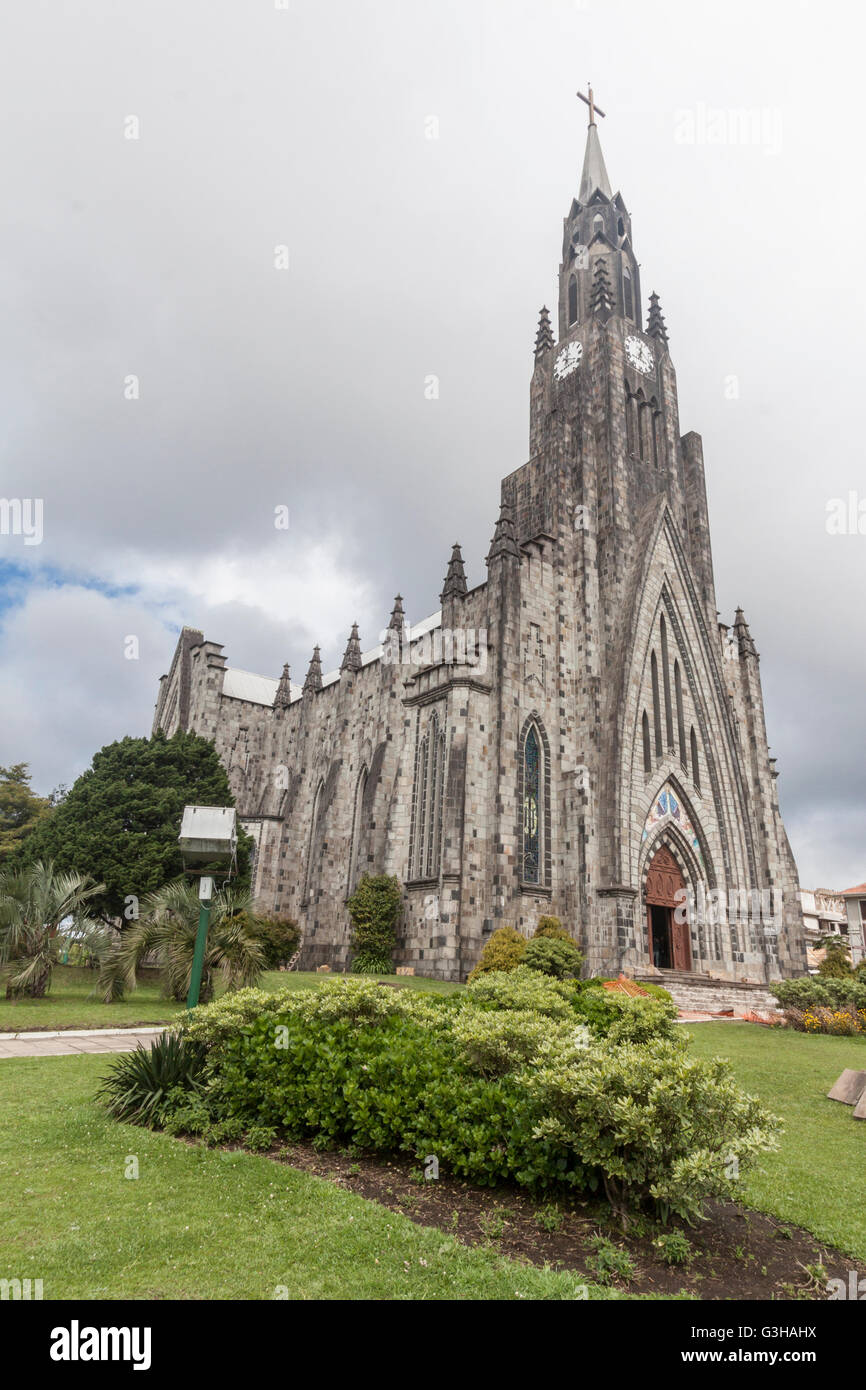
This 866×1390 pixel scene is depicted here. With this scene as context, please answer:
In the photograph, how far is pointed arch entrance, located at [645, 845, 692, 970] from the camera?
30.3 meters

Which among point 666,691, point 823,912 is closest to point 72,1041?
point 666,691

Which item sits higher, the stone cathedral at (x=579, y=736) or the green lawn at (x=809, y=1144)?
the stone cathedral at (x=579, y=736)

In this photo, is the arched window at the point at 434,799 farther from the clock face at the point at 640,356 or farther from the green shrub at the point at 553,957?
the clock face at the point at 640,356

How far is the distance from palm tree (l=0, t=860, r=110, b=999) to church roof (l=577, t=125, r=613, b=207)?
153 feet

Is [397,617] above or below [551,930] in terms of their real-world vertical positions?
above

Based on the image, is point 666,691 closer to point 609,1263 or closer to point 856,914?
point 609,1263

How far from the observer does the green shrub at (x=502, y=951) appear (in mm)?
22578

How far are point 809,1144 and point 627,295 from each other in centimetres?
4457

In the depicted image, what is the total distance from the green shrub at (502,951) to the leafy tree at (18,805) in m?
36.6

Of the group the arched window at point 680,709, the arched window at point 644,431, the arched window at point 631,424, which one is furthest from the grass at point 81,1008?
the arched window at point 644,431

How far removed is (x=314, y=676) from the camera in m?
45.6
